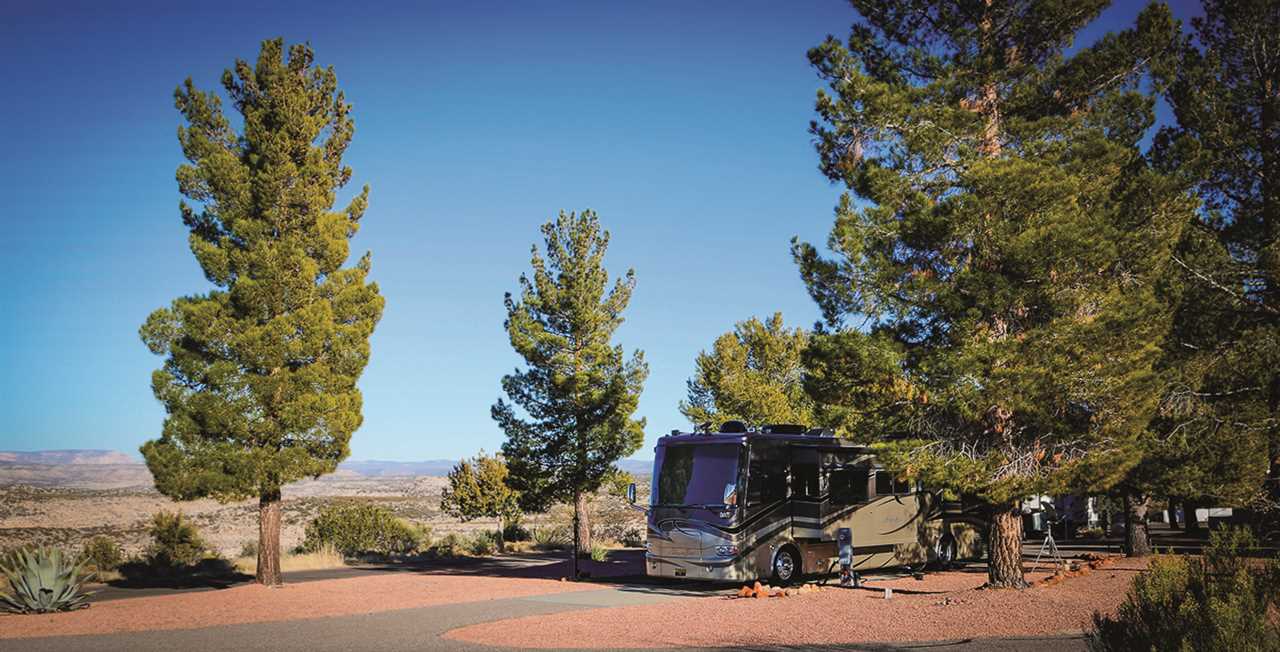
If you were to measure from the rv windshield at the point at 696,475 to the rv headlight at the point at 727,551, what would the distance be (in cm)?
82

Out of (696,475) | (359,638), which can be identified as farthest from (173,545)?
(359,638)

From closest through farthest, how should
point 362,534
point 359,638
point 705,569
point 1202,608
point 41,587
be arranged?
point 1202,608 < point 359,638 < point 41,587 < point 705,569 < point 362,534

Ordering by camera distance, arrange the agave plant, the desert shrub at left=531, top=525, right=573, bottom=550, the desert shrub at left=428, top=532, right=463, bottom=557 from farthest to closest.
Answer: the desert shrub at left=531, top=525, right=573, bottom=550, the desert shrub at left=428, top=532, right=463, bottom=557, the agave plant

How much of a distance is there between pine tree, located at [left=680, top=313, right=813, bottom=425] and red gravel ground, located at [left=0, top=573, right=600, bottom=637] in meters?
15.3

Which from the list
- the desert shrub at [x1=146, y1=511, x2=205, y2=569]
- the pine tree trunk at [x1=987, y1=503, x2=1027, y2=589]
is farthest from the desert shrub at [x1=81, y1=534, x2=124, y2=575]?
the pine tree trunk at [x1=987, y1=503, x2=1027, y2=589]

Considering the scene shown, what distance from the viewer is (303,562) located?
26.2 m

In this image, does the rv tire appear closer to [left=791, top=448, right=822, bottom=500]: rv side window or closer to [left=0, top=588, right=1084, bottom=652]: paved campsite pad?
[left=791, top=448, right=822, bottom=500]: rv side window

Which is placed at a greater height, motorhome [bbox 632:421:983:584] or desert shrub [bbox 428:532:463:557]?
motorhome [bbox 632:421:983:584]

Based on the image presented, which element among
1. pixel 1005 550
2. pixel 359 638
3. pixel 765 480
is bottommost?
pixel 359 638

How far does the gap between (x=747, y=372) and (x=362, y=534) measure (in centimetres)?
1635

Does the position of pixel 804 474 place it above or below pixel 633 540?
above

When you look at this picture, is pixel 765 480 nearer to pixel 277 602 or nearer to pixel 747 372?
pixel 277 602

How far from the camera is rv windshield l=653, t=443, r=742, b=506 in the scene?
17188 mm

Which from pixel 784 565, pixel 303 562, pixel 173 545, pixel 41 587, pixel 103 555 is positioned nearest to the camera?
pixel 41 587
